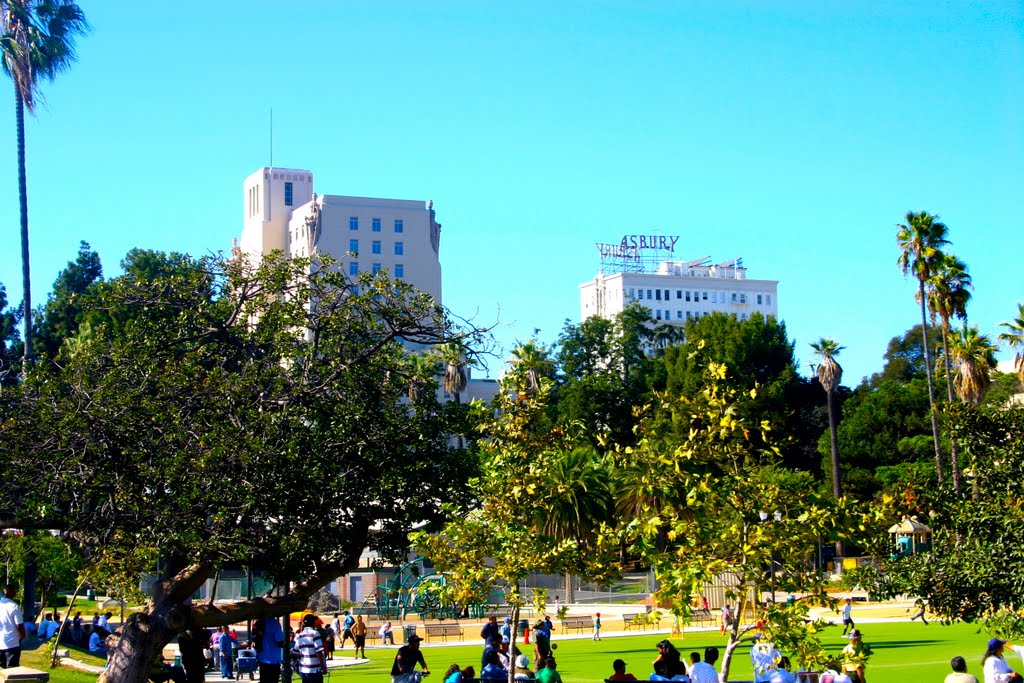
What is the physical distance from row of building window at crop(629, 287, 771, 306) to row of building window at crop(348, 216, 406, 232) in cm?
6031

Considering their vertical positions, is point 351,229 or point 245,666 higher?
point 351,229

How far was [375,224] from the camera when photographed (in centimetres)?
13538

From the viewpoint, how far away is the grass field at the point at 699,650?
1163 inches

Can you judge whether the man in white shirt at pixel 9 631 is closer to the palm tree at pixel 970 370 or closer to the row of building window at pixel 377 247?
the palm tree at pixel 970 370

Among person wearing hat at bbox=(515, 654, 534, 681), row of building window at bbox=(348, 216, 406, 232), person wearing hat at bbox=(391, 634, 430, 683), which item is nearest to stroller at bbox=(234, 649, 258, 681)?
person wearing hat at bbox=(515, 654, 534, 681)

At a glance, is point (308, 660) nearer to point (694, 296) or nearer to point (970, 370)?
point (970, 370)

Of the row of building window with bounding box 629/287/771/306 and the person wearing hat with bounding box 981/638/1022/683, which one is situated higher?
the row of building window with bounding box 629/287/771/306

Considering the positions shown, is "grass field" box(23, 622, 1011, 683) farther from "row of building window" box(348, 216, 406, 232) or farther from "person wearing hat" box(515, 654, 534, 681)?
"row of building window" box(348, 216, 406, 232)

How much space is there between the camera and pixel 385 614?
199ft

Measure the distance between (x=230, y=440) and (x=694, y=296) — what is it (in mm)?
178252

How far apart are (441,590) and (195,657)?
5609 millimetres

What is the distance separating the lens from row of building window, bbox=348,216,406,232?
5285 inches

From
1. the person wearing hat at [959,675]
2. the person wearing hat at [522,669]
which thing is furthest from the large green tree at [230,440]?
the person wearing hat at [959,675]

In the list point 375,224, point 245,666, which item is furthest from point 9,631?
point 375,224
